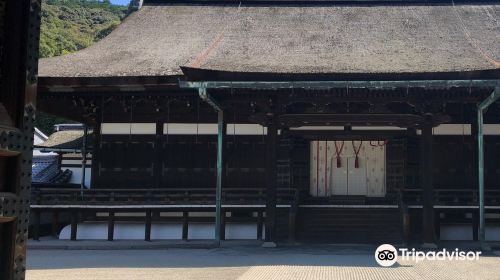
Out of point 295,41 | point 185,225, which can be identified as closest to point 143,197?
point 185,225

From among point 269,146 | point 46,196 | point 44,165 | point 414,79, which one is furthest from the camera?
point 44,165

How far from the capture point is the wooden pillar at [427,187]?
12617 mm

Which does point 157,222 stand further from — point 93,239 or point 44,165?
point 44,165

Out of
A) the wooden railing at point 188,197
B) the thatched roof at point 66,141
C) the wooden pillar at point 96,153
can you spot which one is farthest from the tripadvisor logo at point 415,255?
the thatched roof at point 66,141

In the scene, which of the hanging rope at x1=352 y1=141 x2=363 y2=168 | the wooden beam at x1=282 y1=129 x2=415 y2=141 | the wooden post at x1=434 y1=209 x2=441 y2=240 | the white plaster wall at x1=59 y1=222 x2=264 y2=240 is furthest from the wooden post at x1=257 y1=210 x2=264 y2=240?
the wooden post at x1=434 y1=209 x2=441 y2=240

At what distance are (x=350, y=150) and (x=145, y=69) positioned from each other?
7.94 meters

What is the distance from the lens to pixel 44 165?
22.4 metres

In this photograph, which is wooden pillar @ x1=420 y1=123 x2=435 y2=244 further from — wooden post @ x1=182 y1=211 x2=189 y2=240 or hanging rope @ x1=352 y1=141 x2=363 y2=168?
wooden post @ x1=182 y1=211 x2=189 y2=240

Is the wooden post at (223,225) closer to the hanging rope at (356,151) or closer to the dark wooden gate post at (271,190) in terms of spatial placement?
the dark wooden gate post at (271,190)

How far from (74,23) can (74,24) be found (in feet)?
1.70

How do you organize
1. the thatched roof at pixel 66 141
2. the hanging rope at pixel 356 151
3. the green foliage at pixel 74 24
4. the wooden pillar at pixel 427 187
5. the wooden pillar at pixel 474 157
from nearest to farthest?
the wooden pillar at pixel 427 187 → the wooden pillar at pixel 474 157 → the hanging rope at pixel 356 151 → the thatched roof at pixel 66 141 → the green foliage at pixel 74 24

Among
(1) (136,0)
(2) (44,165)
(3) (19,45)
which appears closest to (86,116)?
(1) (136,0)

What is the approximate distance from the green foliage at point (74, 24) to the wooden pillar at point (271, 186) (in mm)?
37928

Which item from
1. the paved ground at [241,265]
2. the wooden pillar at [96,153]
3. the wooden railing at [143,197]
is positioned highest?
the wooden pillar at [96,153]
